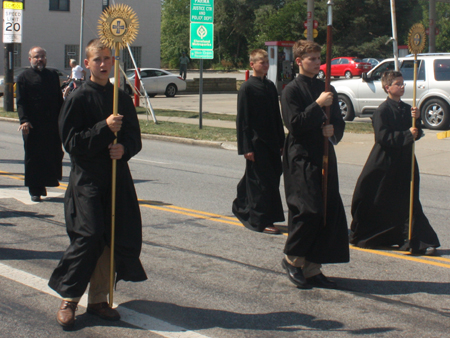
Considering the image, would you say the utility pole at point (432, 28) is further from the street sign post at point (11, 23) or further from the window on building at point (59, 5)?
the window on building at point (59, 5)

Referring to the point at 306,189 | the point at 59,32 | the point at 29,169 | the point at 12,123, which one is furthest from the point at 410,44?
the point at 59,32

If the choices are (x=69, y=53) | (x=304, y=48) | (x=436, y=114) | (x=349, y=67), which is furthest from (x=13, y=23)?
(x=349, y=67)

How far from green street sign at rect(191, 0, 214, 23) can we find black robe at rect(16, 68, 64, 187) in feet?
28.0

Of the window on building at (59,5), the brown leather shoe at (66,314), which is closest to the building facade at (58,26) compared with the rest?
the window on building at (59,5)

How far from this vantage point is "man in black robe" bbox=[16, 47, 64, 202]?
26.2ft

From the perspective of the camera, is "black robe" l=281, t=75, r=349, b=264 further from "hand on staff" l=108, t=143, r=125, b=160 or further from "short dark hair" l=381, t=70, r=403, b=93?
"hand on staff" l=108, t=143, r=125, b=160

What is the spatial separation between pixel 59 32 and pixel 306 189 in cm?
3875

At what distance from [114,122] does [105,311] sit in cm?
129

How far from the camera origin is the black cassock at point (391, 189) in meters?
6.02

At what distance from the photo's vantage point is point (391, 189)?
6.08 metres

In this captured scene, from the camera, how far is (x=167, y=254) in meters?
6.06

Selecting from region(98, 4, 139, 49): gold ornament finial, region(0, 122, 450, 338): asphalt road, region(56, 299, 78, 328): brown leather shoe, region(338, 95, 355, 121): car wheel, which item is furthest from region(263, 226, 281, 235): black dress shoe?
region(338, 95, 355, 121): car wheel

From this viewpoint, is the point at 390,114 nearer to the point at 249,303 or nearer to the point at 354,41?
the point at 249,303

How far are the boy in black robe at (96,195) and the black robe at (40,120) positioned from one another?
13.0 feet
